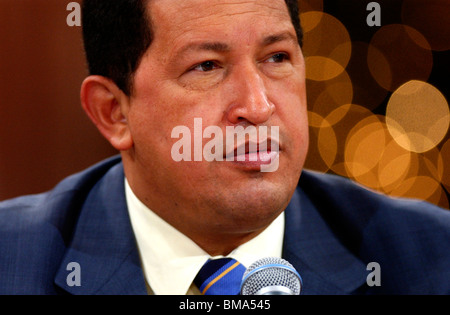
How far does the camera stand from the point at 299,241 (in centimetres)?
159

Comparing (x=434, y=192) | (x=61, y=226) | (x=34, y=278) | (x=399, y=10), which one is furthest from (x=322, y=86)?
(x=434, y=192)

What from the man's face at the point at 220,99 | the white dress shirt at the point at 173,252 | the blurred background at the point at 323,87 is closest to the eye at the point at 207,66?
the man's face at the point at 220,99

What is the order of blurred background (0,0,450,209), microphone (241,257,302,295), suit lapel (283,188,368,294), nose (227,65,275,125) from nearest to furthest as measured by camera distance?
microphone (241,257,302,295)
nose (227,65,275,125)
suit lapel (283,188,368,294)
blurred background (0,0,450,209)

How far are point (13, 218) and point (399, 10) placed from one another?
80.6 inches

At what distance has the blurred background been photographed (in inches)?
88.4

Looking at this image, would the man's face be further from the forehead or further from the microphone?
the microphone

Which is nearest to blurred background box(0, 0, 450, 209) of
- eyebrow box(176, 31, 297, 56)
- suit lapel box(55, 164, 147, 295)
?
eyebrow box(176, 31, 297, 56)

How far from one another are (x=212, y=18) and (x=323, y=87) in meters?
0.96


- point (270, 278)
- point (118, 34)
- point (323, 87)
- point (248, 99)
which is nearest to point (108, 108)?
point (118, 34)

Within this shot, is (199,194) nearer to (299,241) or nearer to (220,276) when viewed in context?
(220,276)

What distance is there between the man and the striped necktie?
33mm
